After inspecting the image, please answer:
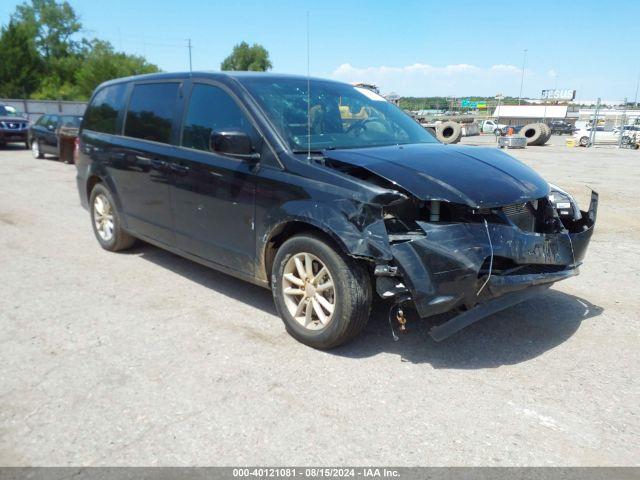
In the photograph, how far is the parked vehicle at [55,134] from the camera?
625 inches

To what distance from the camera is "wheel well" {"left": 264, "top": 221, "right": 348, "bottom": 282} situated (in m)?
3.50

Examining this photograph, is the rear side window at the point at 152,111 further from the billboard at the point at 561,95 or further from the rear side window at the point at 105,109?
the billboard at the point at 561,95

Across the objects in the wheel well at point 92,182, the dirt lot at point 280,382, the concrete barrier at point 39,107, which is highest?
the concrete barrier at point 39,107

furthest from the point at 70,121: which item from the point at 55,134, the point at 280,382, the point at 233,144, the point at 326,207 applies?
the point at 280,382

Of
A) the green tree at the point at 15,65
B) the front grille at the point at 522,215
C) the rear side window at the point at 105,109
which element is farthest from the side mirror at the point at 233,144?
the green tree at the point at 15,65

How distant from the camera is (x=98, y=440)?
105 inches

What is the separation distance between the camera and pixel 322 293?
11.8 ft

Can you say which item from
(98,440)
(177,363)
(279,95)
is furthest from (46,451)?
(279,95)

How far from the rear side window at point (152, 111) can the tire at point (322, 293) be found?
1.91 metres

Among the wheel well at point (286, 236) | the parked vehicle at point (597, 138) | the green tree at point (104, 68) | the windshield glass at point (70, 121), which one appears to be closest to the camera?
the wheel well at point (286, 236)

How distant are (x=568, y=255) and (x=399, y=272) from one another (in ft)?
4.47

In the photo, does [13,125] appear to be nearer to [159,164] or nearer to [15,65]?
[159,164]

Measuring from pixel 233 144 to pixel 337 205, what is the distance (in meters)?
0.96

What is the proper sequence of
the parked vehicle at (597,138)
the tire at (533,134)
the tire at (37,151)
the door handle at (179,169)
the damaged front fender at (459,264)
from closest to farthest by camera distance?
the damaged front fender at (459,264) → the door handle at (179,169) → the tire at (37,151) → the tire at (533,134) → the parked vehicle at (597,138)
